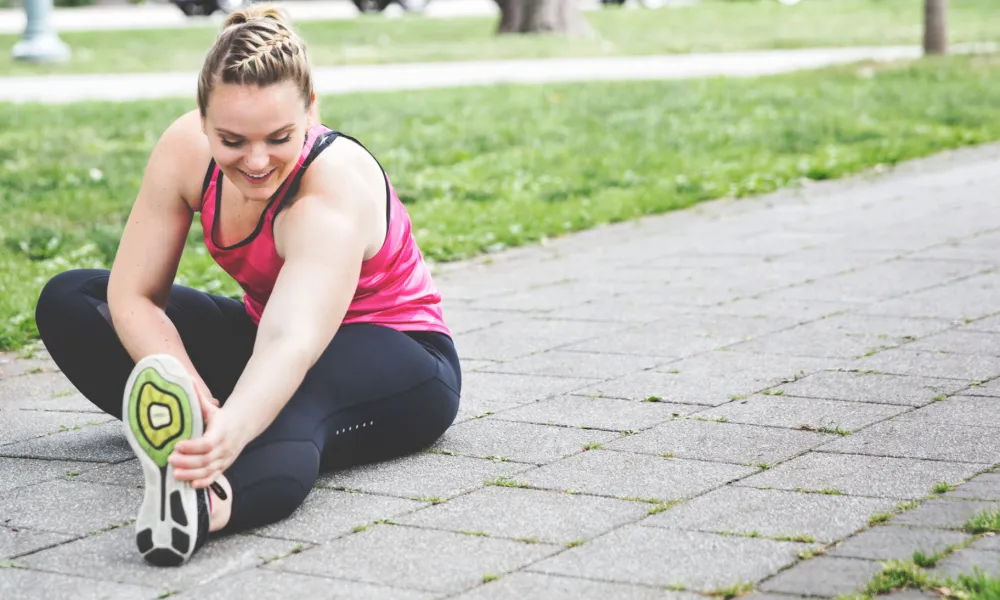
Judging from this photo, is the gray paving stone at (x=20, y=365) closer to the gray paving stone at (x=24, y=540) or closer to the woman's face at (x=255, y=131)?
the gray paving stone at (x=24, y=540)

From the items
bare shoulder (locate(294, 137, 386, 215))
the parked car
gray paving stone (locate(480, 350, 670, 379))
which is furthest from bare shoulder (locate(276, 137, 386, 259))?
the parked car

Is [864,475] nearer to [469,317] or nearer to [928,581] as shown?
[928,581]

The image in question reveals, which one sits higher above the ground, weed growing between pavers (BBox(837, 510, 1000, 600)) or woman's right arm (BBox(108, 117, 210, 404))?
woman's right arm (BBox(108, 117, 210, 404))

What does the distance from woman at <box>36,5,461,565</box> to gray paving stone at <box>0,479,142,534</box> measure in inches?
12.5

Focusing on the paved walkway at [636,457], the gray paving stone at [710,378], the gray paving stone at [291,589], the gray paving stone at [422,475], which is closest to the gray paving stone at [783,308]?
the paved walkway at [636,457]

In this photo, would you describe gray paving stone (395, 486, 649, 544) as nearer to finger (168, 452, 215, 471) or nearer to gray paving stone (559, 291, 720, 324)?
finger (168, 452, 215, 471)

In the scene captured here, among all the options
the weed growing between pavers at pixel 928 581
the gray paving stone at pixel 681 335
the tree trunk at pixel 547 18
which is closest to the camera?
the weed growing between pavers at pixel 928 581

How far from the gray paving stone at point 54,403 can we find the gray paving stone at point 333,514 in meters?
1.19

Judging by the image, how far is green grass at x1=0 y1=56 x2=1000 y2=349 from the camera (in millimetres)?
7250

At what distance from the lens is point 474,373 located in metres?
4.75

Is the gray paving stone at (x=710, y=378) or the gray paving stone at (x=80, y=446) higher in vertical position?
the gray paving stone at (x=80, y=446)

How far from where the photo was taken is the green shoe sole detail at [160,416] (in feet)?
9.72

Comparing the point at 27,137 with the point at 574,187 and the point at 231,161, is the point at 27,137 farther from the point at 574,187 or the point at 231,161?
the point at 231,161

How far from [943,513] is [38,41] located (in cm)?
1814
